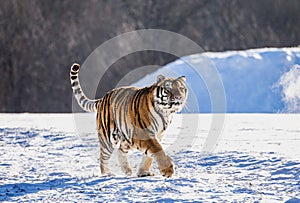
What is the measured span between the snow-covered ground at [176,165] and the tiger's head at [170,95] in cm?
A: 81

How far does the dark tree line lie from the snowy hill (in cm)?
1110

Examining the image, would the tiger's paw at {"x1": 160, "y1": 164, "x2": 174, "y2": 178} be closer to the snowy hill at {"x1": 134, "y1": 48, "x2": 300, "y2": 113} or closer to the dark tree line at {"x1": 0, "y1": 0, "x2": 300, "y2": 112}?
the snowy hill at {"x1": 134, "y1": 48, "x2": 300, "y2": 113}

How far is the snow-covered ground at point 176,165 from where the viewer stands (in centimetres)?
734

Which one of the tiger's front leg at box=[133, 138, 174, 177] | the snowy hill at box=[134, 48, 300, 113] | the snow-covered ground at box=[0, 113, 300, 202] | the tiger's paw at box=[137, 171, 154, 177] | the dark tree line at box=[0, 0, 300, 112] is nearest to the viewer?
the snow-covered ground at box=[0, 113, 300, 202]

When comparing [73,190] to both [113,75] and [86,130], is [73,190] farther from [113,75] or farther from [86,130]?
[113,75]

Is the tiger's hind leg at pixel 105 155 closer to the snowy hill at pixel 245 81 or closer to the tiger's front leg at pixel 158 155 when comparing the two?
the tiger's front leg at pixel 158 155

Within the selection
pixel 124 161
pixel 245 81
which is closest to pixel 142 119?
pixel 124 161

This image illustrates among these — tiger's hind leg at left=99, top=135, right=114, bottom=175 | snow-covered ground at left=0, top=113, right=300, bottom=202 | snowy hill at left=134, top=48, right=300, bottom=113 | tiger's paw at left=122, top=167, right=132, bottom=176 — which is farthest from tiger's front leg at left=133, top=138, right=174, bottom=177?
snowy hill at left=134, top=48, right=300, bottom=113

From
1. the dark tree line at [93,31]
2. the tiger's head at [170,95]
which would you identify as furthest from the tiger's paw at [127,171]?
the dark tree line at [93,31]

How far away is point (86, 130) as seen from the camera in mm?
13602

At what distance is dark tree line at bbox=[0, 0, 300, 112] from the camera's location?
31.9 m

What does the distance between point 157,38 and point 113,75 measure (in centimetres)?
527

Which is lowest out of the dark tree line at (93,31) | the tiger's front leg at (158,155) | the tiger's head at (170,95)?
the tiger's front leg at (158,155)

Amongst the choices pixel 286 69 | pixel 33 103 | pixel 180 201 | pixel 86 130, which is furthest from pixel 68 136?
pixel 33 103
